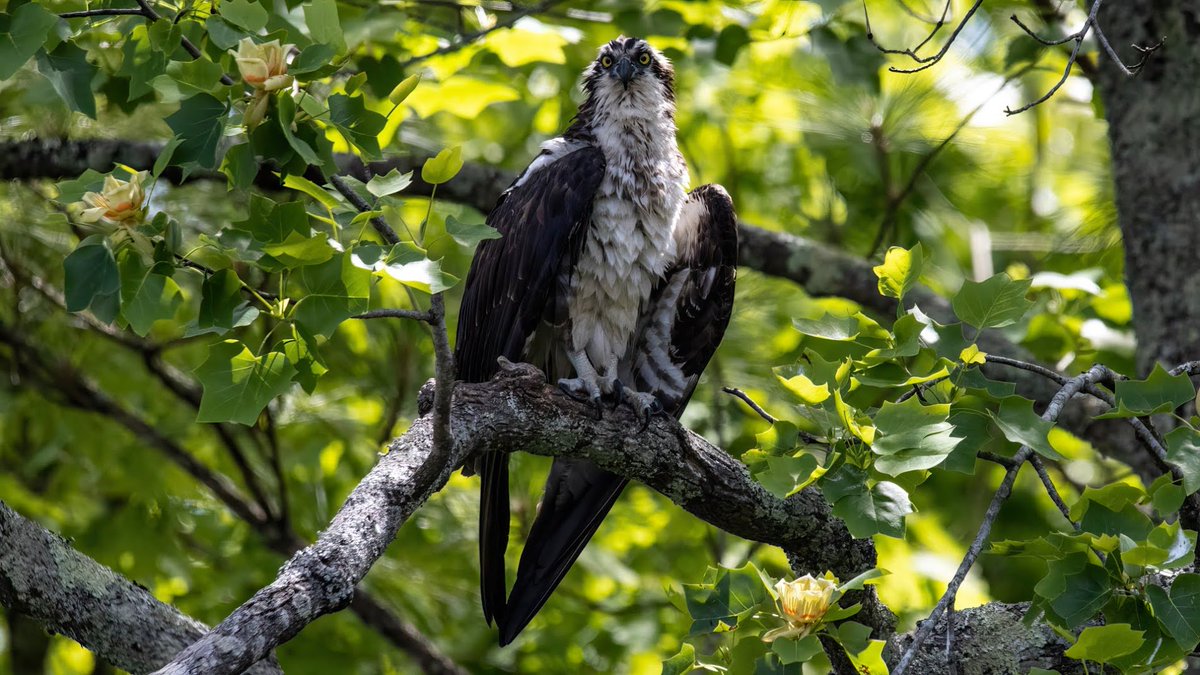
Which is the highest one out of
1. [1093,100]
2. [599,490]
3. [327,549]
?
[1093,100]

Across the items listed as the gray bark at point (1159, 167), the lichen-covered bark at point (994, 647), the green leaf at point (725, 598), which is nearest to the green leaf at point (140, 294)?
the green leaf at point (725, 598)

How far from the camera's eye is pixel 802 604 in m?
2.19

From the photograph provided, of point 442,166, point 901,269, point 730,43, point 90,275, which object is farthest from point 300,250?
point 730,43

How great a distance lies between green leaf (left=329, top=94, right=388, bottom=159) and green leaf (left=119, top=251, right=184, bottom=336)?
432 mm

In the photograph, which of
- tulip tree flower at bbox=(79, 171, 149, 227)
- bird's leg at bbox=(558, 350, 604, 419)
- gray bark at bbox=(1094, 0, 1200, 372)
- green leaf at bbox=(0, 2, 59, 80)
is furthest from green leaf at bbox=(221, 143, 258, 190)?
gray bark at bbox=(1094, 0, 1200, 372)

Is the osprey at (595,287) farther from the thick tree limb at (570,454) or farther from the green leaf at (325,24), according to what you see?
the green leaf at (325,24)

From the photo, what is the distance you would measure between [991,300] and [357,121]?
1310mm

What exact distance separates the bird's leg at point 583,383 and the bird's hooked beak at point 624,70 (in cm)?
99

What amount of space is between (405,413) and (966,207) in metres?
3.55

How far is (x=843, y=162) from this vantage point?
231 inches

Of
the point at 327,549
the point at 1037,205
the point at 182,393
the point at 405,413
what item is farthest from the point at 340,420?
the point at 1037,205

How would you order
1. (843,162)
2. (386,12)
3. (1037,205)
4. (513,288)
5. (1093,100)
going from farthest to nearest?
(1037,205), (843,162), (1093,100), (386,12), (513,288)

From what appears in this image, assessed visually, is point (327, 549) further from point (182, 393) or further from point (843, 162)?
point (843, 162)

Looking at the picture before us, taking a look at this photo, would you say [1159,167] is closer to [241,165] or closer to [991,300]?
[991,300]
